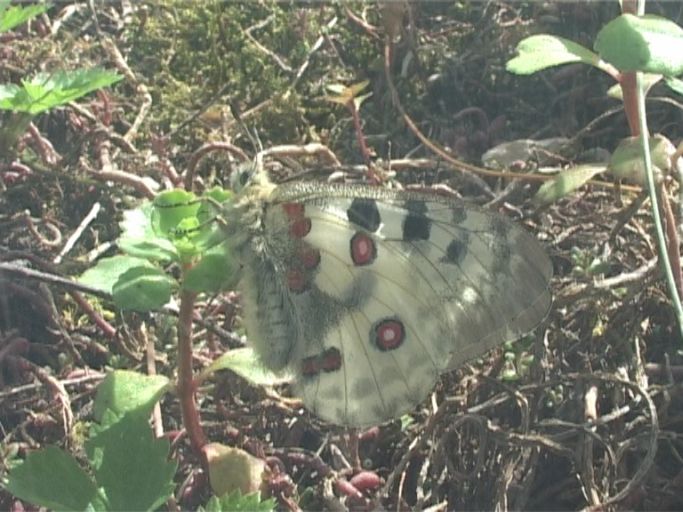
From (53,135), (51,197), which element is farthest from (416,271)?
(53,135)

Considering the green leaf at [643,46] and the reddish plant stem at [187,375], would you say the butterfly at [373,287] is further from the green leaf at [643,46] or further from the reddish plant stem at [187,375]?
the green leaf at [643,46]

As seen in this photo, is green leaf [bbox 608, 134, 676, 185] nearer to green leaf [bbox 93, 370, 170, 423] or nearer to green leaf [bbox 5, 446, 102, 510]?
green leaf [bbox 93, 370, 170, 423]

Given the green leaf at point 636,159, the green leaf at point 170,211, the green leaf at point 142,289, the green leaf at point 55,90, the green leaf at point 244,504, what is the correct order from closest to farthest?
1. the green leaf at point 244,504
2. the green leaf at point 142,289
3. the green leaf at point 170,211
4. the green leaf at point 636,159
5. the green leaf at point 55,90

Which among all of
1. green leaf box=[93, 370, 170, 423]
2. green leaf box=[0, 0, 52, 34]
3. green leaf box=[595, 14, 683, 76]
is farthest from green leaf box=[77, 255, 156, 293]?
green leaf box=[595, 14, 683, 76]

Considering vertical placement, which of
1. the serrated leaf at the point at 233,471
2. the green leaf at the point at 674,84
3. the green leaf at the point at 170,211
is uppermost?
the green leaf at the point at 674,84

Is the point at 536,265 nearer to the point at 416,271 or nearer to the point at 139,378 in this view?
the point at 416,271

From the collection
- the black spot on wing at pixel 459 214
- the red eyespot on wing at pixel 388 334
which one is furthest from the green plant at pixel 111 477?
the black spot on wing at pixel 459 214
